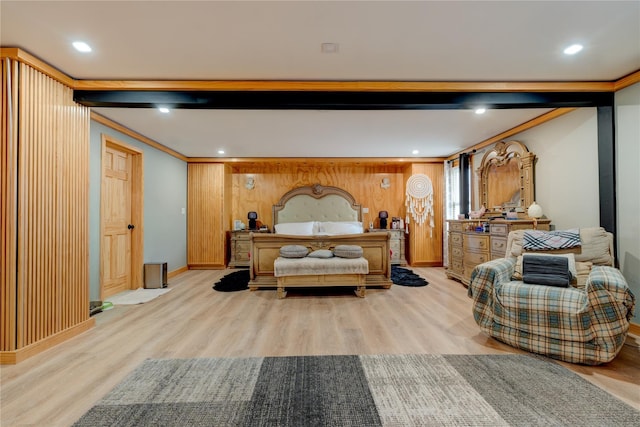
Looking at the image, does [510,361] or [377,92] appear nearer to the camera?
[510,361]

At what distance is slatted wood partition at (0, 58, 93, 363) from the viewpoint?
2209mm

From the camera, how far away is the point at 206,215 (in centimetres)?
610

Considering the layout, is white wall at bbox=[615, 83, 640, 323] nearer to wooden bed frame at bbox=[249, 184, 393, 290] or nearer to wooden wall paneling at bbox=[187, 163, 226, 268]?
wooden bed frame at bbox=[249, 184, 393, 290]

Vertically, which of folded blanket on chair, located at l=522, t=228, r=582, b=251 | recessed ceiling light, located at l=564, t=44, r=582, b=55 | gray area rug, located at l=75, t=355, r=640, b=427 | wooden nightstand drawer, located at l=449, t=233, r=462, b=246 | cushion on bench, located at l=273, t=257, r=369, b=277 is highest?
recessed ceiling light, located at l=564, t=44, r=582, b=55

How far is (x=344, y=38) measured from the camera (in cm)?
209

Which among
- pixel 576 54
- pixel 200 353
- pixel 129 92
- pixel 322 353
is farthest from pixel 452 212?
pixel 129 92

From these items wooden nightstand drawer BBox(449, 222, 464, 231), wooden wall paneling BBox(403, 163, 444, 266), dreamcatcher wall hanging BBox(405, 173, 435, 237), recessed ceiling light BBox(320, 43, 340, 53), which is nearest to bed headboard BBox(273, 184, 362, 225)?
dreamcatcher wall hanging BBox(405, 173, 435, 237)

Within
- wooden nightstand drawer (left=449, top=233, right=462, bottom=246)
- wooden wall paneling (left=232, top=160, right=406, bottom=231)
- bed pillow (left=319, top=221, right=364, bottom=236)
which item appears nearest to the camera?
wooden nightstand drawer (left=449, top=233, right=462, bottom=246)

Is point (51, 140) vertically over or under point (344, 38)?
under

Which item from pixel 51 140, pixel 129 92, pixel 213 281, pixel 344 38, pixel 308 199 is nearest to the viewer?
pixel 344 38

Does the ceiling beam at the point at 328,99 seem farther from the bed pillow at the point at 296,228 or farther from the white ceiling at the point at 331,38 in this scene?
the bed pillow at the point at 296,228

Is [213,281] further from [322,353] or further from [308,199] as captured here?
[322,353]

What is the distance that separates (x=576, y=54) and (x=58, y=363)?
4.84 meters

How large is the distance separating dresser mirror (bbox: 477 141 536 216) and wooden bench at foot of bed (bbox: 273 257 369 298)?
2408 millimetres
